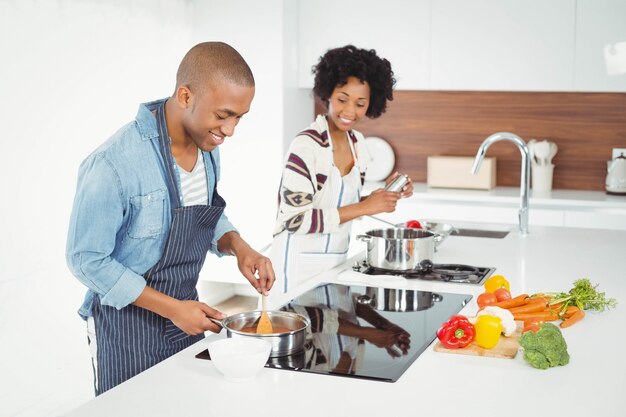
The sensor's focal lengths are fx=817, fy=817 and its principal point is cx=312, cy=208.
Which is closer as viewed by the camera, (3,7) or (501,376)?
(501,376)

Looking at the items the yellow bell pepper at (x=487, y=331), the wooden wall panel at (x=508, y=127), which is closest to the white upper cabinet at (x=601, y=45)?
the wooden wall panel at (x=508, y=127)

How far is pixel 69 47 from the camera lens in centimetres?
411

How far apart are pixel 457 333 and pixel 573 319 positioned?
17.4 inches

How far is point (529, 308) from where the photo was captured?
2176mm

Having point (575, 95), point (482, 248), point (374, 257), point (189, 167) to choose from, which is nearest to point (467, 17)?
point (575, 95)

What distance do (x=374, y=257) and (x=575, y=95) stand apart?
2.89 meters

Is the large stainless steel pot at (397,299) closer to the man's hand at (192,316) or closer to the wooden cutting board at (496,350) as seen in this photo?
the wooden cutting board at (496,350)

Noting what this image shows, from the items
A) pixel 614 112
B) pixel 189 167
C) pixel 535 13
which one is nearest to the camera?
pixel 189 167

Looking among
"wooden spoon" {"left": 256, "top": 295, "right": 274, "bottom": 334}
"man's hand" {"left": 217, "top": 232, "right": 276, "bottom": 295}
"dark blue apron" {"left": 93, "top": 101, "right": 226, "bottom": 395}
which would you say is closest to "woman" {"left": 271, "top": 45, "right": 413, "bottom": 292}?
"man's hand" {"left": 217, "top": 232, "right": 276, "bottom": 295}

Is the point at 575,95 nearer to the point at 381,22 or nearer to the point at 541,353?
the point at 381,22

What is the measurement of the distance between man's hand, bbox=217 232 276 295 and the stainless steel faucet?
119cm

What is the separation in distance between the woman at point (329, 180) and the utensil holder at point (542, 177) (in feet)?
6.81

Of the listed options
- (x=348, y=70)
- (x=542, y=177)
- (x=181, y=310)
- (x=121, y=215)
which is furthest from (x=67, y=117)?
(x=542, y=177)

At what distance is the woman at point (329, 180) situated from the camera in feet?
9.68
